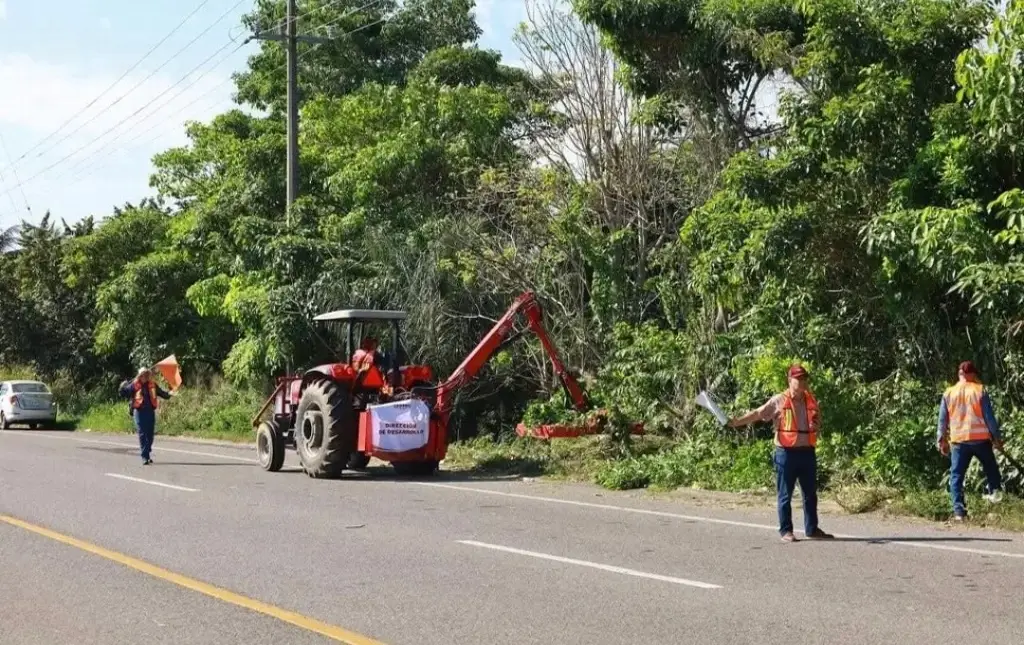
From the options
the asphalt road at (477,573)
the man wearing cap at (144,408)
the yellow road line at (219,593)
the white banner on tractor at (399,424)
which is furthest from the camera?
the man wearing cap at (144,408)

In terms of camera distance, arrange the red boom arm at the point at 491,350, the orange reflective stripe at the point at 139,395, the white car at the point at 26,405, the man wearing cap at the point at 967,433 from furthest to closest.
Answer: the white car at the point at 26,405, the orange reflective stripe at the point at 139,395, the red boom arm at the point at 491,350, the man wearing cap at the point at 967,433

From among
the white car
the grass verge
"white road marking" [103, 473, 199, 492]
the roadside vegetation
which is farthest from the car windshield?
"white road marking" [103, 473, 199, 492]

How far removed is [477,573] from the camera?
9.38 metres

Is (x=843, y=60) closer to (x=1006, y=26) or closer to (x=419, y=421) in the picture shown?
(x=1006, y=26)

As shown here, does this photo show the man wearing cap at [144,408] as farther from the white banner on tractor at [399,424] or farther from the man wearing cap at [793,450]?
the man wearing cap at [793,450]

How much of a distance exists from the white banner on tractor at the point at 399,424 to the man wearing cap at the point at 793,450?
23.5ft

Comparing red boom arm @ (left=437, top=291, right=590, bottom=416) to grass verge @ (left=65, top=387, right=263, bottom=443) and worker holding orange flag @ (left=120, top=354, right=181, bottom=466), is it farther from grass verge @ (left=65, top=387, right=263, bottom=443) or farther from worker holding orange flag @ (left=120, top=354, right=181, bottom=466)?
grass verge @ (left=65, top=387, right=263, bottom=443)

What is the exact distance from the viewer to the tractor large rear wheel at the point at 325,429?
17500 mm

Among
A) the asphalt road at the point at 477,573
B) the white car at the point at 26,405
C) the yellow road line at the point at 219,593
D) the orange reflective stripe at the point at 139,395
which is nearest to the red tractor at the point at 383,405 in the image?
the asphalt road at the point at 477,573

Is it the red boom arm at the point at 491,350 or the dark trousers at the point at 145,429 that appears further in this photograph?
the dark trousers at the point at 145,429

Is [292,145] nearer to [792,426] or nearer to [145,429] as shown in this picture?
[145,429]

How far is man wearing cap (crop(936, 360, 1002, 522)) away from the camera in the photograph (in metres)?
12.0

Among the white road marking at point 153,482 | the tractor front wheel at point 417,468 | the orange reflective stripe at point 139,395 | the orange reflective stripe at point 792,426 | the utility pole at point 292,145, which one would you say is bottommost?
the white road marking at point 153,482

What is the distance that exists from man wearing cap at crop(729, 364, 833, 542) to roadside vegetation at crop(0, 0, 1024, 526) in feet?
6.99
